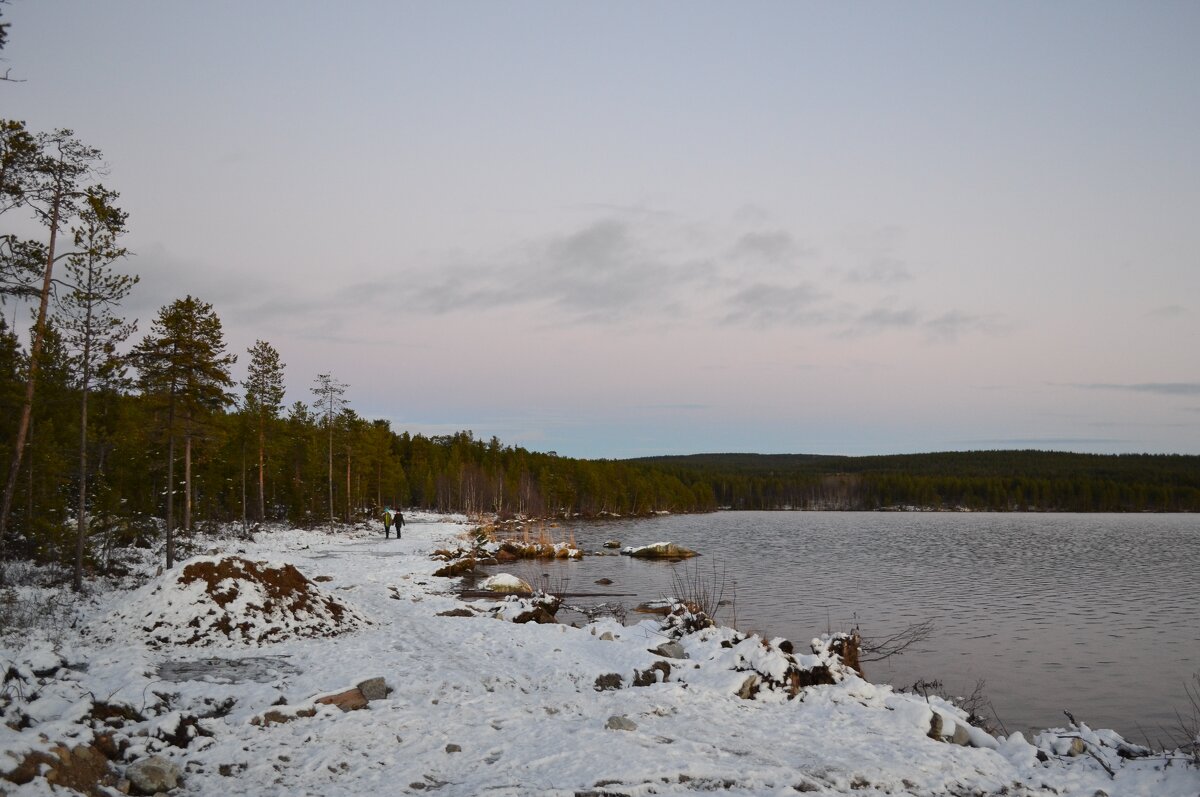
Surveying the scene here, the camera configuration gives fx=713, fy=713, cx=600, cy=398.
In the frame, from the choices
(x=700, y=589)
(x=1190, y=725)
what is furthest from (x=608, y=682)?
(x=700, y=589)

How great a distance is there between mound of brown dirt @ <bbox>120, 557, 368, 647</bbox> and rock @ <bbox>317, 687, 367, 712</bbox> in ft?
15.9

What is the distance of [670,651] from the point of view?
13.1 m

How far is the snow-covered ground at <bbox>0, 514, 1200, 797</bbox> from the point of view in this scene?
7.75m

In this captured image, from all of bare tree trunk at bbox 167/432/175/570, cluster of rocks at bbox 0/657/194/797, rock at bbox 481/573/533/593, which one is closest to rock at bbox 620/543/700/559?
rock at bbox 481/573/533/593

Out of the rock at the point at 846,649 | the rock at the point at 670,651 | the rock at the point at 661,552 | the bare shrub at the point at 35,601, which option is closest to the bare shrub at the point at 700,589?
the rock at the point at 670,651

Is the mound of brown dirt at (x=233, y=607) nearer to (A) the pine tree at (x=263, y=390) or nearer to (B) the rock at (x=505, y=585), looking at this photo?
(B) the rock at (x=505, y=585)

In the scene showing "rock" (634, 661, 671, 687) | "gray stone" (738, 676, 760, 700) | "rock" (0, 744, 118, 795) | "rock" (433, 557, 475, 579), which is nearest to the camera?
"rock" (0, 744, 118, 795)

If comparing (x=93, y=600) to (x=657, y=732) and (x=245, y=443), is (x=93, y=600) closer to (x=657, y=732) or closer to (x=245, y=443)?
(x=657, y=732)

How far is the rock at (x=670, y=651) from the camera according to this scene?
13047 mm

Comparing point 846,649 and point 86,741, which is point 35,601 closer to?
point 86,741

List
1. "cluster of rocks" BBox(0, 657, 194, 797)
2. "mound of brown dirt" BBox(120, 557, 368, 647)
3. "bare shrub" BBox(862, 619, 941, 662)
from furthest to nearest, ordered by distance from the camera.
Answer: "bare shrub" BBox(862, 619, 941, 662)
"mound of brown dirt" BBox(120, 557, 368, 647)
"cluster of rocks" BBox(0, 657, 194, 797)

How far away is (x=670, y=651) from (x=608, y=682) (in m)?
1.90

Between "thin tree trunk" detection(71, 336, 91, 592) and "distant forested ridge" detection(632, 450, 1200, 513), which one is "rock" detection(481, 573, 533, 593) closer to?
"thin tree trunk" detection(71, 336, 91, 592)

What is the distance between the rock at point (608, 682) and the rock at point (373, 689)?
3325 millimetres
